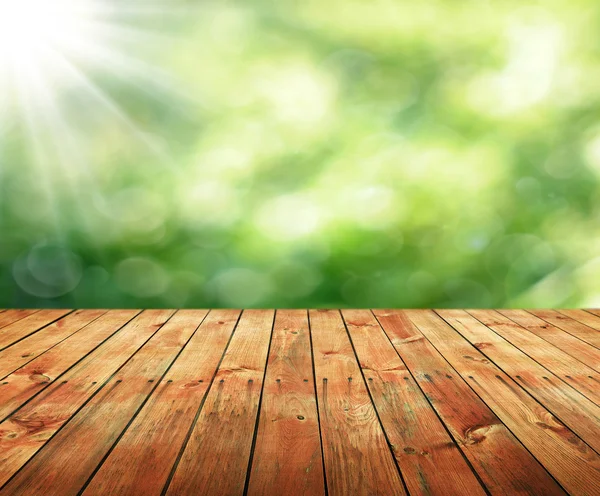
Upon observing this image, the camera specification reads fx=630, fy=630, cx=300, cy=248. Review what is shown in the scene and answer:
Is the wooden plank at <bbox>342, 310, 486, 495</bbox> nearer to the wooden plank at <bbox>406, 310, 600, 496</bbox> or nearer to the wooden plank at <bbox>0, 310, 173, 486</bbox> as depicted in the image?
the wooden plank at <bbox>406, 310, 600, 496</bbox>

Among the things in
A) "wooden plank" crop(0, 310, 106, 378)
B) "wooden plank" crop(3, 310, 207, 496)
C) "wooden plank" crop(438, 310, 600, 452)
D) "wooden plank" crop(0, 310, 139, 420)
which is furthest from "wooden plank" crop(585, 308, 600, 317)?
"wooden plank" crop(0, 310, 106, 378)

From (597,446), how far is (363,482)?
A: 1.81 feet

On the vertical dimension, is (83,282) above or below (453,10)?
below

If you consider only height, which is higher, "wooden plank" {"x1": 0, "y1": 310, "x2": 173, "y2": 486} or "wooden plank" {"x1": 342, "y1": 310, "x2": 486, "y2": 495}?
"wooden plank" {"x1": 342, "y1": 310, "x2": 486, "y2": 495}

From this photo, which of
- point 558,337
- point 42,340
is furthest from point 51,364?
point 558,337

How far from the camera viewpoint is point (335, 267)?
284cm

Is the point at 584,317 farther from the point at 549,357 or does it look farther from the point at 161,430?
the point at 161,430

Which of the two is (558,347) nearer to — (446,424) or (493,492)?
(446,424)

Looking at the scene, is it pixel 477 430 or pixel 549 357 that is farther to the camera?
pixel 549 357

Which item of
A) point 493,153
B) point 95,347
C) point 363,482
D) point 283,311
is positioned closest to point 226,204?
point 283,311

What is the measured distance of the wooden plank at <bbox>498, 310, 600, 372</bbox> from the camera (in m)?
2.07

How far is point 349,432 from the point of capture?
144 cm

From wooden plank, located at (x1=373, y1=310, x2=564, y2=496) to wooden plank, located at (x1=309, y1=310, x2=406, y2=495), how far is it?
0.57 ft

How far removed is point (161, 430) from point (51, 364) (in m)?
0.69
